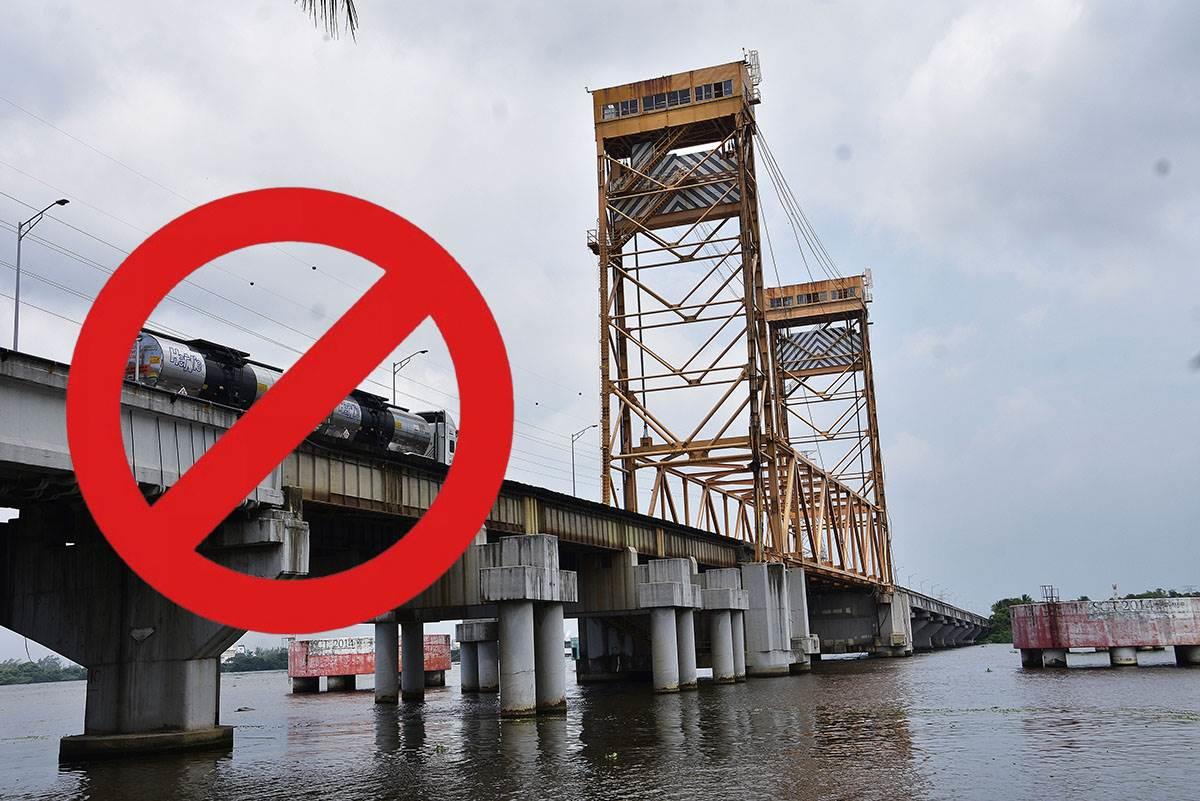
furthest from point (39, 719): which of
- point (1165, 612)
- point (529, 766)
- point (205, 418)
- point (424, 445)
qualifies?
point (1165, 612)

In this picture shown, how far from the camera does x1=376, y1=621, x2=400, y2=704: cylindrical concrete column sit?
2360 inches

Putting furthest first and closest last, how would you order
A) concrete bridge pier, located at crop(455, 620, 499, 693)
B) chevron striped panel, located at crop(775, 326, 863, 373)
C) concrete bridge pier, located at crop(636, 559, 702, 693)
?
chevron striped panel, located at crop(775, 326, 863, 373) < concrete bridge pier, located at crop(455, 620, 499, 693) < concrete bridge pier, located at crop(636, 559, 702, 693)

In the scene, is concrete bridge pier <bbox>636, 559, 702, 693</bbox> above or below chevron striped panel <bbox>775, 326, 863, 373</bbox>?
below

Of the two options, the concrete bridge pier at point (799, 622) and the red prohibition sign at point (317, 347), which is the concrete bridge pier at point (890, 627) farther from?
the red prohibition sign at point (317, 347)

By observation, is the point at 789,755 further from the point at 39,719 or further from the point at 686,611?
the point at 39,719

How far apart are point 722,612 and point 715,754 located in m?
36.4

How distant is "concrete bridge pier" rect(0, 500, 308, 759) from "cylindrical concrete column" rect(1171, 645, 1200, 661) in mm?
61758

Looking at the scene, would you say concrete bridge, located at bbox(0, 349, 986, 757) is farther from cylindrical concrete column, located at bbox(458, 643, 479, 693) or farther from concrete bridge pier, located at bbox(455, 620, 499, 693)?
cylindrical concrete column, located at bbox(458, 643, 479, 693)

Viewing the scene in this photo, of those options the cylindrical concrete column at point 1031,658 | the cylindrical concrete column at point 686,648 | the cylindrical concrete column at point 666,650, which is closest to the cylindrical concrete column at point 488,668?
the cylindrical concrete column at point 686,648

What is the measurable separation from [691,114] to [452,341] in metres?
58.8

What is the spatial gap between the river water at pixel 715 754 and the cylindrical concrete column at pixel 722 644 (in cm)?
1200

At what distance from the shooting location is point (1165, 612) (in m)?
72.1

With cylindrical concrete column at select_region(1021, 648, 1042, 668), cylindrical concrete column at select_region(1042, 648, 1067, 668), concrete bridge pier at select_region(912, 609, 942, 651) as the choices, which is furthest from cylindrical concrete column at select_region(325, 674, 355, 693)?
concrete bridge pier at select_region(912, 609, 942, 651)

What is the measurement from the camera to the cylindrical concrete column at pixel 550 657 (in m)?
42.5
